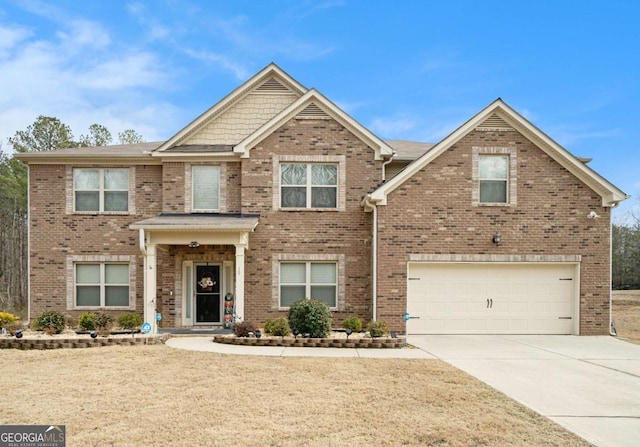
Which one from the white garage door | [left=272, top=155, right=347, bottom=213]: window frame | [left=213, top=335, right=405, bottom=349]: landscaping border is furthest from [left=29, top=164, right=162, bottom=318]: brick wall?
the white garage door

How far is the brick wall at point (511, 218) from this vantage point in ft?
45.4

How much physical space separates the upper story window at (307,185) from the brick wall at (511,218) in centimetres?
211

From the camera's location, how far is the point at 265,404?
6.45 meters

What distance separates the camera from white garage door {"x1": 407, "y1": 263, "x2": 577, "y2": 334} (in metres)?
14.0

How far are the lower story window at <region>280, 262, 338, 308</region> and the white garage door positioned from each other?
2584mm

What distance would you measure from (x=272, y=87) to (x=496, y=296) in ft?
33.9

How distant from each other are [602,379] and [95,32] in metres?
19.5

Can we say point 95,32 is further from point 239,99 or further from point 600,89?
point 600,89

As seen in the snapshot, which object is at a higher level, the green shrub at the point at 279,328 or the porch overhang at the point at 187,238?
the porch overhang at the point at 187,238

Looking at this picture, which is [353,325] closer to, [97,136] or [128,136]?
[97,136]

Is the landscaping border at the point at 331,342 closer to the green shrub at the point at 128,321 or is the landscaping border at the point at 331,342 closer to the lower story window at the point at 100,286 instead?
the green shrub at the point at 128,321

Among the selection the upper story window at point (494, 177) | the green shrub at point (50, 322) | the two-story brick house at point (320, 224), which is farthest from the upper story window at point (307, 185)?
the green shrub at point (50, 322)

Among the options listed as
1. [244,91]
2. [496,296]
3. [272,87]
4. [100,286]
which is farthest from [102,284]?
[496,296]

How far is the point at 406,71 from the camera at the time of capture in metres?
24.1
